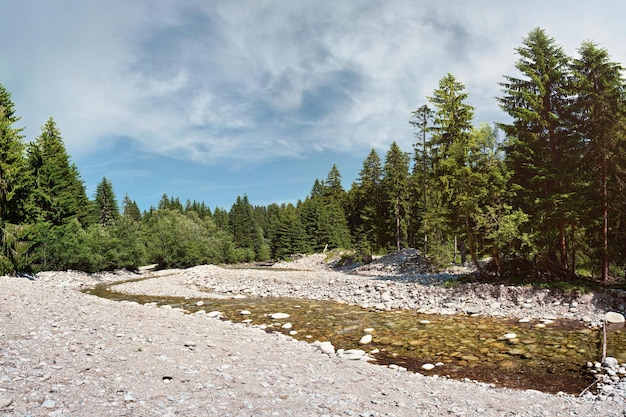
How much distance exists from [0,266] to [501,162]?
30281mm

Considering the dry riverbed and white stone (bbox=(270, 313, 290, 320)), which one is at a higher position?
the dry riverbed

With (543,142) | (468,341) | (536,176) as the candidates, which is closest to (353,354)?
(468,341)

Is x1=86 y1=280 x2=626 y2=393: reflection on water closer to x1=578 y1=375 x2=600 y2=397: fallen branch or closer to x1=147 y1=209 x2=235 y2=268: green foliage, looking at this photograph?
x1=578 y1=375 x2=600 y2=397: fallen branch

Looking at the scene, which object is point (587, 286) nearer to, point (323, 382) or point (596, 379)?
point (596, 379)

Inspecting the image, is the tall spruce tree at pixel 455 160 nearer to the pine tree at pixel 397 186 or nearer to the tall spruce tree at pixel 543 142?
the tall spruce tree at pixel 543 142

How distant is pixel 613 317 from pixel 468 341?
658 centimetres

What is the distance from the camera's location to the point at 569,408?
627cm

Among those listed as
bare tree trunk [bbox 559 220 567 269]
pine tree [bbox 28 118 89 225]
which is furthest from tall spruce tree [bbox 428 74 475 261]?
pine tree [bbox 28 118 89 225]

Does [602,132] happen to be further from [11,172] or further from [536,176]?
[11,172]

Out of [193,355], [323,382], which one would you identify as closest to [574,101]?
[323,382]

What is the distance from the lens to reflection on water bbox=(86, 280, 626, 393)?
333 inches

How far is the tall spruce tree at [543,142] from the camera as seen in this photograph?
16969mm

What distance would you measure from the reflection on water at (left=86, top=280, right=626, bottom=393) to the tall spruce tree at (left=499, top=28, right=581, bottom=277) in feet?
18.8

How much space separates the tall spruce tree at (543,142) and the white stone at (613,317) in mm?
4270
